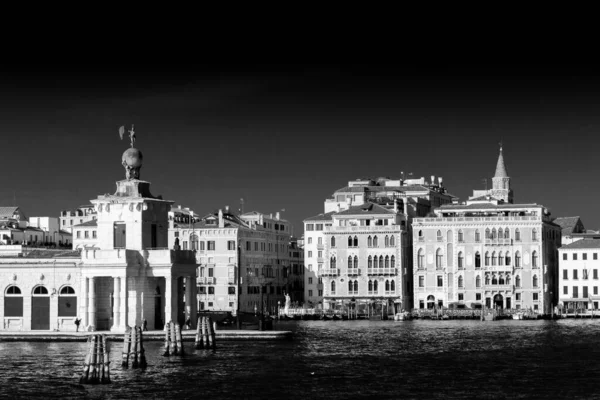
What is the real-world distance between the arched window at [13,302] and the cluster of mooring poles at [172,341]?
14.4m

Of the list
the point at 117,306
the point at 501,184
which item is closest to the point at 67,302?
the point at 117,306

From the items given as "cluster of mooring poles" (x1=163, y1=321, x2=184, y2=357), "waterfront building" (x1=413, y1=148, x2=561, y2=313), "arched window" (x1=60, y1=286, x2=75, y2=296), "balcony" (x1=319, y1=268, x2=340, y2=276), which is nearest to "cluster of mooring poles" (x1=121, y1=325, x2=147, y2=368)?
"cluster of mooring poles" (x1=163, y1=321, x2=184, y2=357)

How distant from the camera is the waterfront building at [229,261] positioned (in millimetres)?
131125

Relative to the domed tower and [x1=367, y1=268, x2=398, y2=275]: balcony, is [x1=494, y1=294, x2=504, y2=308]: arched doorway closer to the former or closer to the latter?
[x1=367, y1=268, x2=398, y2=275]: balcony

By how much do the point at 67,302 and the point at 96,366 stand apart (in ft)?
80.6

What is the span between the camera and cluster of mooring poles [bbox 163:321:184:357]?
62.8 m

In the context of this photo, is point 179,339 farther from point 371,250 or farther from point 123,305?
point 371,250

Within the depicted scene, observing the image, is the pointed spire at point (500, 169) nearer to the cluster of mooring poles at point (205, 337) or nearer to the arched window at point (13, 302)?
the arched window at point (13, 302)

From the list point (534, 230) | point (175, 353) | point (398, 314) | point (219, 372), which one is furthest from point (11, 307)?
point (534, 230)

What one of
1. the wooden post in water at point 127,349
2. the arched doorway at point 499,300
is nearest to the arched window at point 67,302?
the wooden post in water at point 127,349

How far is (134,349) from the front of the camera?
57156mm

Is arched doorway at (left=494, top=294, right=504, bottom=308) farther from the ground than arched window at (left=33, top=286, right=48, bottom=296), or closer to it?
closer to it

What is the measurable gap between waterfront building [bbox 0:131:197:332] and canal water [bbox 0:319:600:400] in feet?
11.4

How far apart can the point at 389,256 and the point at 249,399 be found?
262ft
